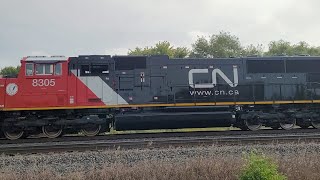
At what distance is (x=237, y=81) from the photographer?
16531mm

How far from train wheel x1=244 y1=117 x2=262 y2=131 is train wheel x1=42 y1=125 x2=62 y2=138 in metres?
7.83

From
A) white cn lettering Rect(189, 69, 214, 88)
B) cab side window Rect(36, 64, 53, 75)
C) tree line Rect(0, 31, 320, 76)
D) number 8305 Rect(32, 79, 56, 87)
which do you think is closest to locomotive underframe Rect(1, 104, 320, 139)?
white cn lettering Rect(189, 69, 214, 88)

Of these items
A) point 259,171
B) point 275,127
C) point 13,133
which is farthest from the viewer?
point 275,127

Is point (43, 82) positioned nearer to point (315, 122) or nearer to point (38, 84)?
point (38, 84)

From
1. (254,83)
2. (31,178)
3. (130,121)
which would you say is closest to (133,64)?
(130,121)

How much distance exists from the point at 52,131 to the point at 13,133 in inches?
59.4

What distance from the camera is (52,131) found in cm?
1492

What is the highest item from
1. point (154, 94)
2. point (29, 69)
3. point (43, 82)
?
point (29, 69)

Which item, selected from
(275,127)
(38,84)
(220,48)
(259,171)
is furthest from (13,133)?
(220,48)

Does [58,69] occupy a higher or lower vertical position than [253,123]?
higher

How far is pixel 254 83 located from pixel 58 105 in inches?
333

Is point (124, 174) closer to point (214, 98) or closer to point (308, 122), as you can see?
point (214, 98)

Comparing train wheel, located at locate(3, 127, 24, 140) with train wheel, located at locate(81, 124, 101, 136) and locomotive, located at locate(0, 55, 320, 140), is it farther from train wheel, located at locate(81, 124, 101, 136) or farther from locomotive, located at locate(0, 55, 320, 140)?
train wheel, located at locate(81, 124, 101, 136)

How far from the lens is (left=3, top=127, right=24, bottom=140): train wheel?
47.8ft
